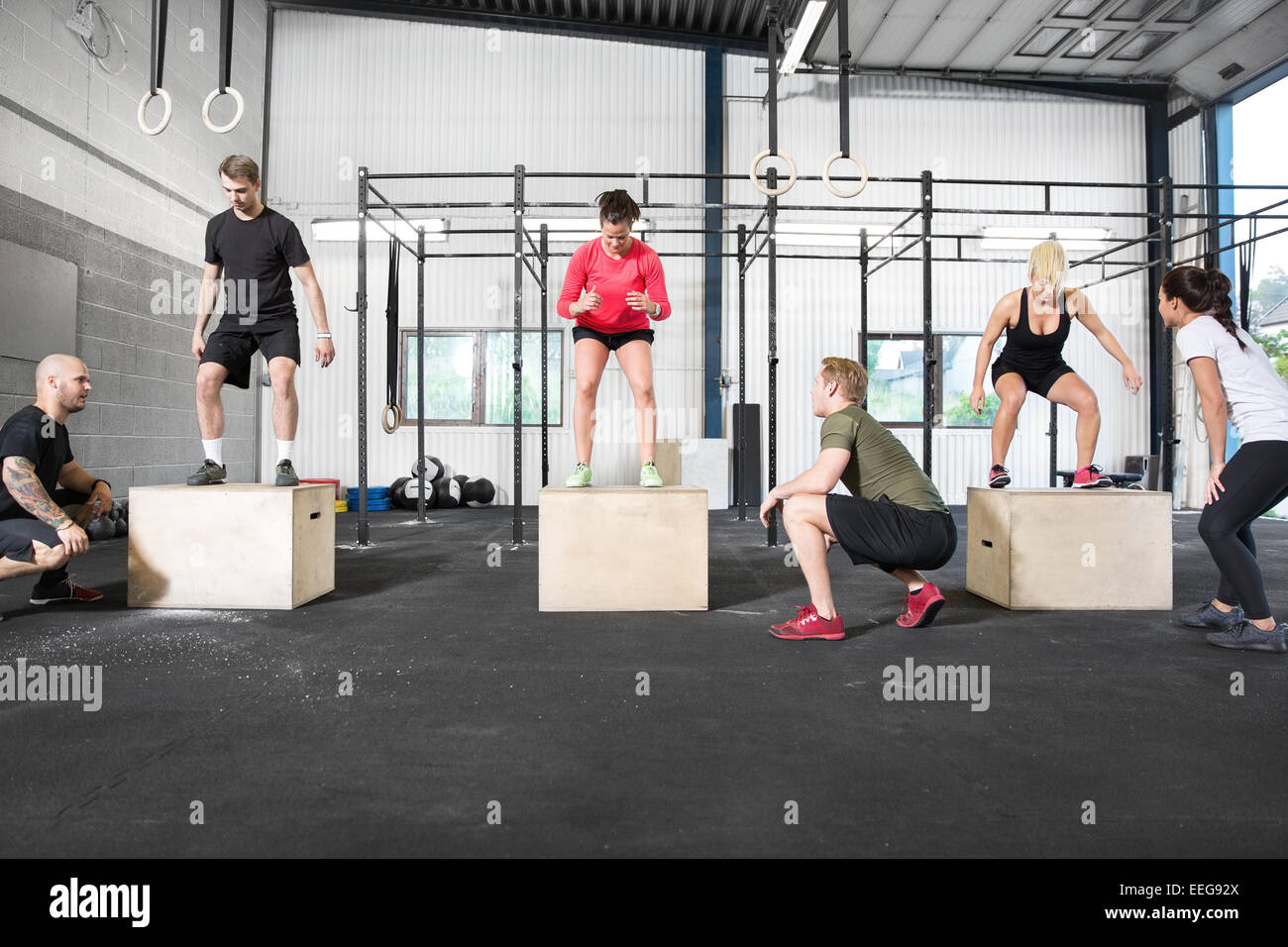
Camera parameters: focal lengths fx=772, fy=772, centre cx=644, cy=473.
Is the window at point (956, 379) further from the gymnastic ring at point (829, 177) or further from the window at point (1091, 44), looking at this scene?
the gymnastic ring at point (829, 177)

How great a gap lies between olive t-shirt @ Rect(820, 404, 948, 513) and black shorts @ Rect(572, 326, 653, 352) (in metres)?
0.95

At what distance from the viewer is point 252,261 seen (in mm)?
3131

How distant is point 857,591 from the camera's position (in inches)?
130

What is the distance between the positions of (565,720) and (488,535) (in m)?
3.95

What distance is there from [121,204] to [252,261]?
13.1 ft

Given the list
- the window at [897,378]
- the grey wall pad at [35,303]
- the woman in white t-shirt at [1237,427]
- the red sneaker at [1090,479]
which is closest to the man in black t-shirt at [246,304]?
the grey wall pad at [35,303]

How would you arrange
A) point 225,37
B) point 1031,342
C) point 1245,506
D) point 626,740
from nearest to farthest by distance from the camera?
point 626,740, point 1245,506, point 225,37, point 1031,342

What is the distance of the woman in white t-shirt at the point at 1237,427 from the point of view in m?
2.30

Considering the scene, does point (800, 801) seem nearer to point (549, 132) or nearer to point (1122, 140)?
point (549, 132)

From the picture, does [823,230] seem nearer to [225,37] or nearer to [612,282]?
[612,282]

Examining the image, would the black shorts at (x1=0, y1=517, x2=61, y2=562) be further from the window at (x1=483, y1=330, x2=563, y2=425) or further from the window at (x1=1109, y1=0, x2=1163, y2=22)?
the window at (x1=1109, y1=0, x2=1163, y2=22)

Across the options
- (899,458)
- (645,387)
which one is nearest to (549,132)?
(645,387)

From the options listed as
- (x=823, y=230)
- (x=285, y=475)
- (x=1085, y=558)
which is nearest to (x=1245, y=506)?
(x=1085, y=558)

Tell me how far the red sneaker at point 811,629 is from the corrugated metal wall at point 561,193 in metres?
6.21
